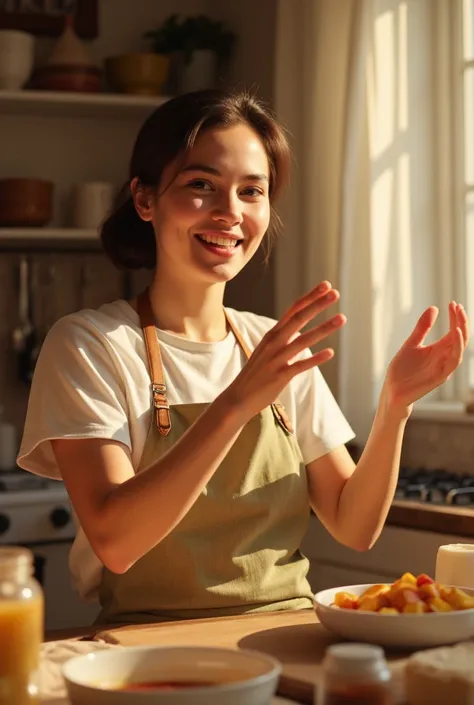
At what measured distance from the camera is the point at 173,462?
5.41 ft

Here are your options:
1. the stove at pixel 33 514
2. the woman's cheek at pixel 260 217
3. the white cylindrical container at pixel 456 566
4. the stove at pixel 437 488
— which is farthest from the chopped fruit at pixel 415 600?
the stove at pixel 33 514

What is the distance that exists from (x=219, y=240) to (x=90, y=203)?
1759 millimetres

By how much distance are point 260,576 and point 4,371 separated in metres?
2.04

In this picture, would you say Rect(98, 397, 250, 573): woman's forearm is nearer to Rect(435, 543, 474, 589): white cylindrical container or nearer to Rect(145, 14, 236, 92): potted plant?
Rect(435, 543, 474, 589): white cylindrical container

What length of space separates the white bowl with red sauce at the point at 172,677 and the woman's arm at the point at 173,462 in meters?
0.49

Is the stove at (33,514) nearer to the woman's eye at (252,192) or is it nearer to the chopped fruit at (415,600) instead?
the woman's eye at (252,192)

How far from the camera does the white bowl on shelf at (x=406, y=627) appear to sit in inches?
51.4

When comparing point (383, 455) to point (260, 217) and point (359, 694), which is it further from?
point (359, 694)

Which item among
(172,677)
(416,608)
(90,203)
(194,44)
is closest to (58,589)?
(90,203)

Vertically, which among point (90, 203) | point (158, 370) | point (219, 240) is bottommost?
point (158, 370)

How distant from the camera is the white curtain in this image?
10.6 feet

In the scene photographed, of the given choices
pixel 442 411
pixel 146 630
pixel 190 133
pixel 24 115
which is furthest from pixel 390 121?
pixel 146 630

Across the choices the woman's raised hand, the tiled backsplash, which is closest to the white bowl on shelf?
the woman's raised hand

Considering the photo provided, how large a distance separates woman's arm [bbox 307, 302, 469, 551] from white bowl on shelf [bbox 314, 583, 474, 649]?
0.51m
